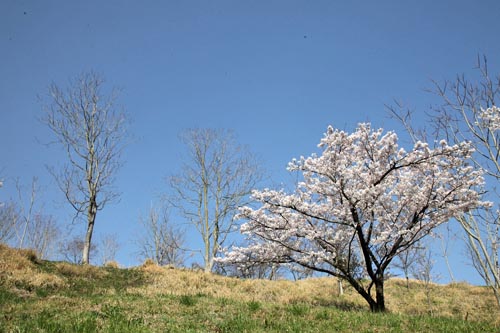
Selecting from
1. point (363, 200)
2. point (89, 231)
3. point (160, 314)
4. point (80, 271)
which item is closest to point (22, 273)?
point (80, 271)

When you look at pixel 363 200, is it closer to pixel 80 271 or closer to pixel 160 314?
pixel 160 314

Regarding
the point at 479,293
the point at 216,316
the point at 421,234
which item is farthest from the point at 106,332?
the point at 479,293

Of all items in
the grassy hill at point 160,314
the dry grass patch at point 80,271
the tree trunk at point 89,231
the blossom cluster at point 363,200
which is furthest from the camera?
the tree trunk at point 89,231

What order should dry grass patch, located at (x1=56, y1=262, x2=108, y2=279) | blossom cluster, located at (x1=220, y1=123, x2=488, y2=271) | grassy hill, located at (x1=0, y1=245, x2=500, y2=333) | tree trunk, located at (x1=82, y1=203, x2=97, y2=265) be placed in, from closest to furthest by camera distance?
grassy hill, located at (x1=0, y1=245, x2=500, y2=333) < blossom cluster, located at (x1=220, y1=123, x2=488, y2=271) < dry grass patch, located at (x1=56, y1=262, x2=108, y2=279) < tree trunk, located at (x1=82, y1=203, x2=97, y2=265)

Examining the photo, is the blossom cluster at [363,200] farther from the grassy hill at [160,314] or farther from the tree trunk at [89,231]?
the tree trunk at [89,231]

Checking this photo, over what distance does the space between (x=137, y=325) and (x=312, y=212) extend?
8085 millimetres

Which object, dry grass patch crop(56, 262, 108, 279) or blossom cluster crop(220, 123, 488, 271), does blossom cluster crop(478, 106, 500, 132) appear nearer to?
blossom cluster crop(220, 123, 488, 271)

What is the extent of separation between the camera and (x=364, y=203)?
1238 cm

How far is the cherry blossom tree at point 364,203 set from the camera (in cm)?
1203

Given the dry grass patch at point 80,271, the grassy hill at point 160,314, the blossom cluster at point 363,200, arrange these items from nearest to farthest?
the grassy hill at point 160,314, the blossom cluster at point 363,200, the dry grass patch at point 80,271

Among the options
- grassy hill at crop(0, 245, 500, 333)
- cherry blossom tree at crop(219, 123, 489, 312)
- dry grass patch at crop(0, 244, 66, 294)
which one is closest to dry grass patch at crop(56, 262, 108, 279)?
grassy hill at crop(0, 245, 500, 333)

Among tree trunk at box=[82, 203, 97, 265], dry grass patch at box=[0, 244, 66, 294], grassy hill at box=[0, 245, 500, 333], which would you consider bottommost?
grassy hill at box=[0, 245, 500, 333]

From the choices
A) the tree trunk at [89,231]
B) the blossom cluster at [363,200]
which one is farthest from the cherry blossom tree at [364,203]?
the tree trunk at [89,231]

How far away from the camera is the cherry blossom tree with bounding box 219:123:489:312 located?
12.0 m
